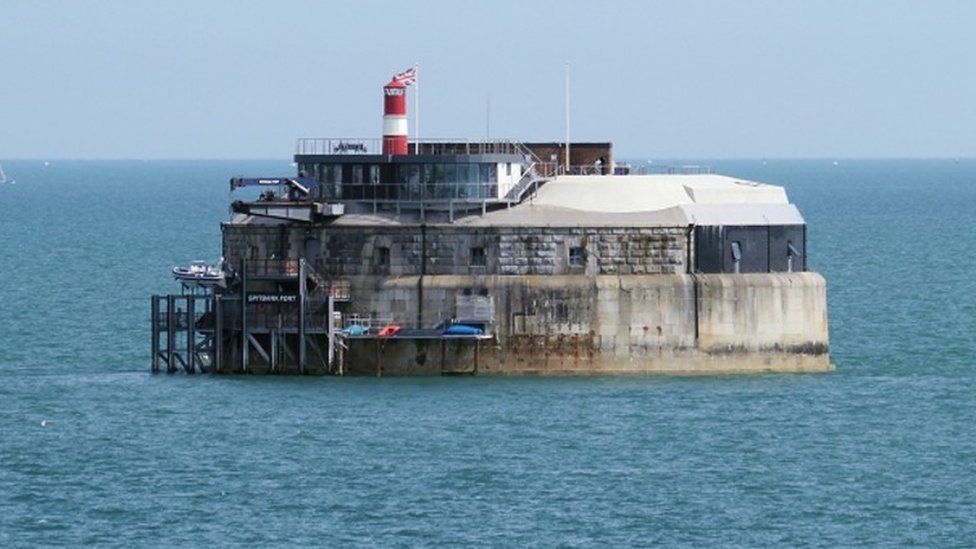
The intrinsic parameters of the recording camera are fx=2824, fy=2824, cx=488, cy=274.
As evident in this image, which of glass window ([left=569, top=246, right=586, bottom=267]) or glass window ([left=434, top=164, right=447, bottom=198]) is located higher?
glass window ([left=434, top=164, right=447, bottom=198])

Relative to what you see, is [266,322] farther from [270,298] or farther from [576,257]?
[576,257]

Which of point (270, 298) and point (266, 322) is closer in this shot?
point (270, 298)

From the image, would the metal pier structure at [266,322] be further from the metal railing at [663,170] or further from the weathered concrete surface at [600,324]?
the metal railing at [663,170]

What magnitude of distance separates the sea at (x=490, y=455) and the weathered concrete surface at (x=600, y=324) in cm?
64

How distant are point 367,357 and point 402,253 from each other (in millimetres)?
3114

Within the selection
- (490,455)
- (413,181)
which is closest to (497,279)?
(413,181)

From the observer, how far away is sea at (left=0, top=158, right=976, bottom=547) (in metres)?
56.7

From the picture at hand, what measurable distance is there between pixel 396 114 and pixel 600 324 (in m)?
9.71

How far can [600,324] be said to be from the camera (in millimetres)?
74250

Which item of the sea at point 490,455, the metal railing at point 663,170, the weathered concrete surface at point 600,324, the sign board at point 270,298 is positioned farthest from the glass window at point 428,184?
the metal railing at point 663,170

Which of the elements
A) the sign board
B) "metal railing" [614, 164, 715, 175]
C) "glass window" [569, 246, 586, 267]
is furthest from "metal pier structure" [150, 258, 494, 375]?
"metal railing" [614, 164, 715, 175]

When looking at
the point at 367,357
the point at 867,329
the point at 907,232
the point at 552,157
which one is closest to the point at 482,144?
the point at 552,157

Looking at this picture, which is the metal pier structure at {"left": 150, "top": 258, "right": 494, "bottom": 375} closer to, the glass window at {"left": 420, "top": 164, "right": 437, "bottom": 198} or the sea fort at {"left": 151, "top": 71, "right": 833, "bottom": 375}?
the sea fort at {"left": 151, "top": 71, "right": 833, "bottom": 375}

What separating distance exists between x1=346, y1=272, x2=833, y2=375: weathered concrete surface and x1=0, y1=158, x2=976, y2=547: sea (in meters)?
0.64
